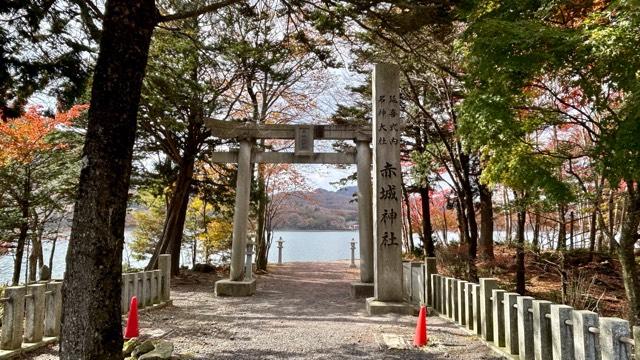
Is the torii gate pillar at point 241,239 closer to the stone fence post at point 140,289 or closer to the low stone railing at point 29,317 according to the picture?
the stone fence post at point 140,289

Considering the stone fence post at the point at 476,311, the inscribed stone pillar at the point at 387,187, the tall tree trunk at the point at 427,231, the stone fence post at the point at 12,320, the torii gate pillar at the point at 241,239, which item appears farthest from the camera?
the tall tree trunk at the point at 427,231

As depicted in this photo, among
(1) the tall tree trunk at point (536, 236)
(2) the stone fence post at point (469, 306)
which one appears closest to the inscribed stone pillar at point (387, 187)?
(2) the stone fence post at point (469, 306)

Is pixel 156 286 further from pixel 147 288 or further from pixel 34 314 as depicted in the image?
pixel 34 314

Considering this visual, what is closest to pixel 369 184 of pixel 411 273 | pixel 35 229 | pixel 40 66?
pixel 411 273

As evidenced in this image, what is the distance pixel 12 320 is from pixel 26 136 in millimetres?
7177

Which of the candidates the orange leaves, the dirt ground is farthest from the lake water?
the dirt ground

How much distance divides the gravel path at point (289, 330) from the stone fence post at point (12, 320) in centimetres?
35

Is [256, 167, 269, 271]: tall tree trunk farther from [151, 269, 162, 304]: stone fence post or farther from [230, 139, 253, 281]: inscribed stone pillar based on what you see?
[151, 269, 162, 304]: stone fence post

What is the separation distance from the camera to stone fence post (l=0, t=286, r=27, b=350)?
4672 millimetres

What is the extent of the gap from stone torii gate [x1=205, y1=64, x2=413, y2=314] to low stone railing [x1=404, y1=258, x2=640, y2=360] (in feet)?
3.39

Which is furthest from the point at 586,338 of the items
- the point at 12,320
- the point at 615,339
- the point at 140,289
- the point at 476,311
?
the point at 140,289

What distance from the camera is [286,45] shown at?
520 inches

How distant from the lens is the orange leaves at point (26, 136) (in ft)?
32.8

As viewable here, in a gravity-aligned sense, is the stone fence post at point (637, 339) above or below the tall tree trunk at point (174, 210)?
below
